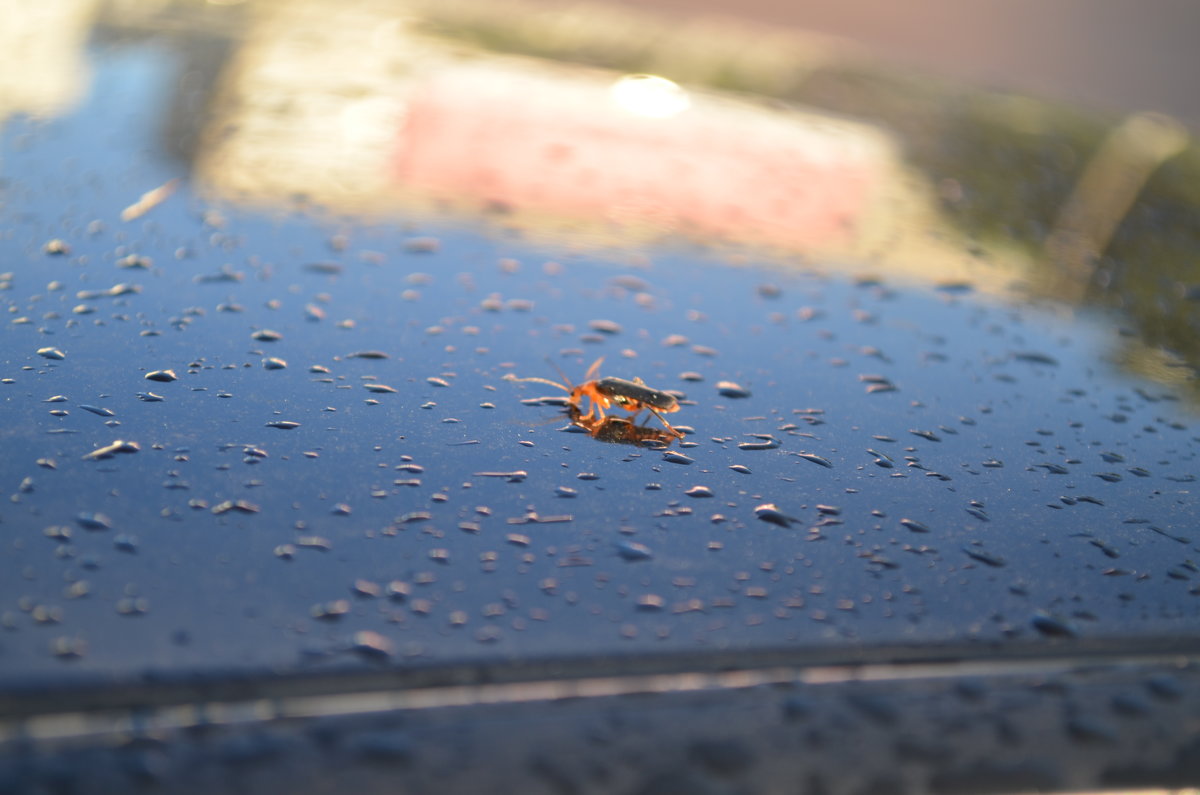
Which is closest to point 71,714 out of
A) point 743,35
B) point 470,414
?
point 470,414

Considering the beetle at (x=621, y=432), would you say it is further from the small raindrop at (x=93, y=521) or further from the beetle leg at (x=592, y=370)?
the small raindrop at (x=93, y=521)

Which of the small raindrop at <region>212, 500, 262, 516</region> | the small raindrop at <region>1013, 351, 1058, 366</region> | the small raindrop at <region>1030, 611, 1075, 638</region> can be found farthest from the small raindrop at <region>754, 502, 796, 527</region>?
the small raindrop at <region>1013, 351, 1058, 366</region>

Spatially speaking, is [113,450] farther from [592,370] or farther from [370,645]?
[592,370]

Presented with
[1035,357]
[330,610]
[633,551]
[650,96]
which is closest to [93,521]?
[330,610]

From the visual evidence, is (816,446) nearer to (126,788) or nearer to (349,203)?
(126,788)

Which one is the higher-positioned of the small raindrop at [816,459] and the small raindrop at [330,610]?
the small raindrop at [330,610]

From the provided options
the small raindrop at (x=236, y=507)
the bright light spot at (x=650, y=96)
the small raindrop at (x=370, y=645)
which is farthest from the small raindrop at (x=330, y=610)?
the bright light spot at (x=650, y=96)

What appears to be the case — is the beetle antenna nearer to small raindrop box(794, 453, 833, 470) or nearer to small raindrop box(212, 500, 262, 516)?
small raindrop box(794, 453, 833, 470)
